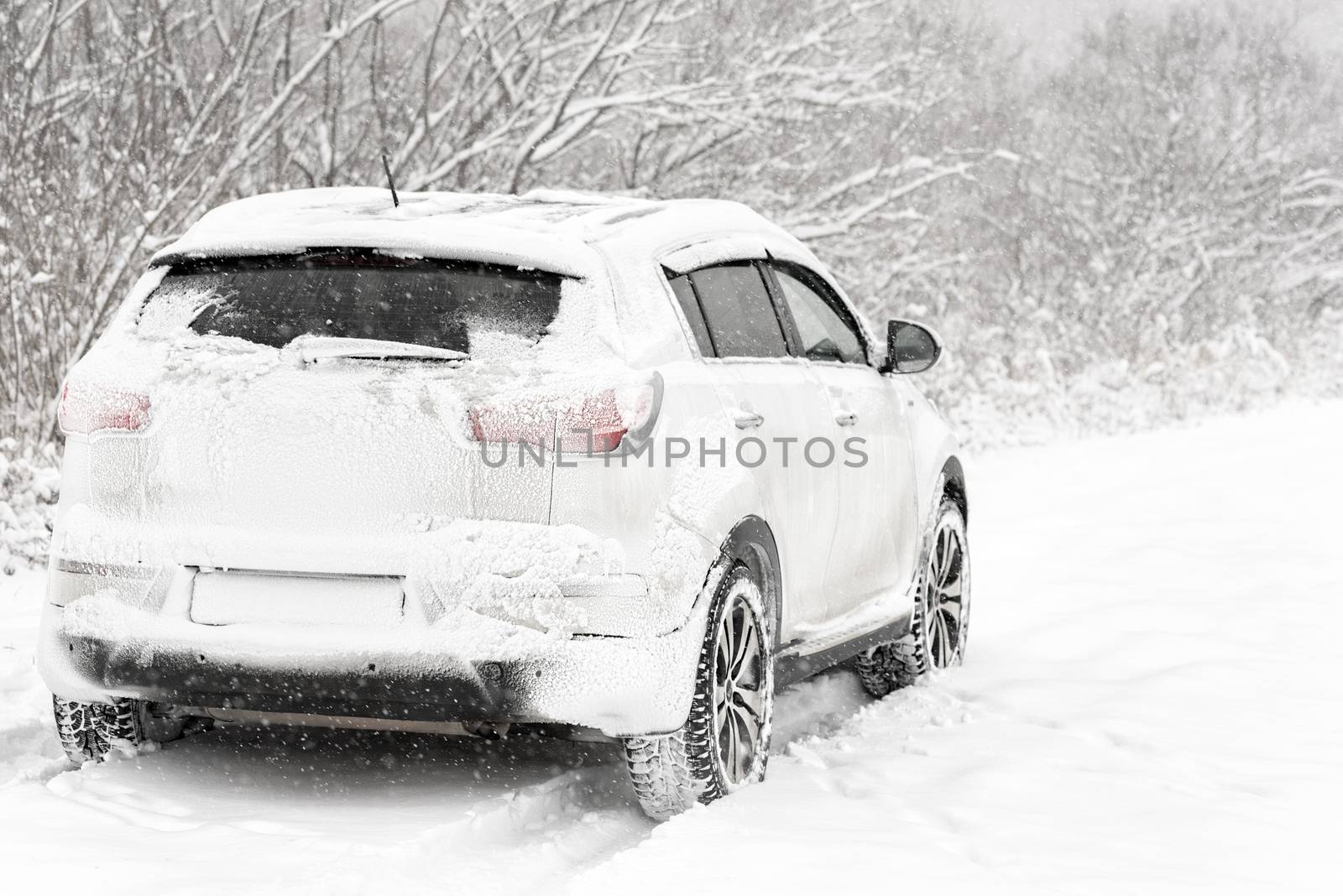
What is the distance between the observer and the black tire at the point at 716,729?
164 inches

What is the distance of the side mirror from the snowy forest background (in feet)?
14.7

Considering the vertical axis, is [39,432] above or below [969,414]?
above

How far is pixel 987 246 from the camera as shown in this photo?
2798 centimetres

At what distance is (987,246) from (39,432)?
2138 centimetres

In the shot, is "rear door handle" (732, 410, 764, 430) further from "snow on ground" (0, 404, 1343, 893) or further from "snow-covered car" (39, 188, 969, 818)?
"snow on ground" (0, 404, 1343, 893)

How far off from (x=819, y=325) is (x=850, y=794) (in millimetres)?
1859

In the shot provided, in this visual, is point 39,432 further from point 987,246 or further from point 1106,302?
point 987,246

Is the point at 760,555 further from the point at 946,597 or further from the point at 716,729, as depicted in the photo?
the point at 946,597

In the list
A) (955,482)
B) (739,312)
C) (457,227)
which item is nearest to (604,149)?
(955,482)

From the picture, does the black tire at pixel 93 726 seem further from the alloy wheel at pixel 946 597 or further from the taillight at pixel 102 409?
the alloy wheel at pixel 946 597

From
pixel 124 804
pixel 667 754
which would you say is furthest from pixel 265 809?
pixel 667 754

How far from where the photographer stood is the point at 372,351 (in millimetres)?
3904

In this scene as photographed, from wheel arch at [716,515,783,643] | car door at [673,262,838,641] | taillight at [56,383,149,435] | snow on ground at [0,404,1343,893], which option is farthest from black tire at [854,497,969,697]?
taillight at [56,383,149,435]

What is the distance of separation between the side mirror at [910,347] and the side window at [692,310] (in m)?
1.53
